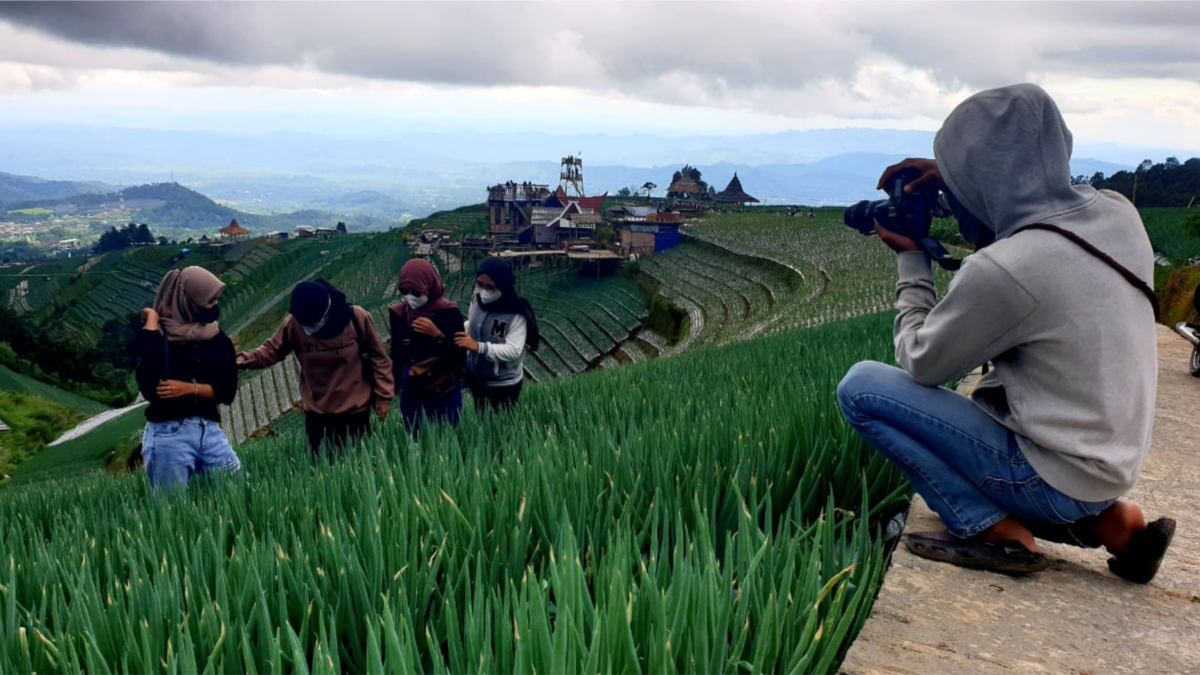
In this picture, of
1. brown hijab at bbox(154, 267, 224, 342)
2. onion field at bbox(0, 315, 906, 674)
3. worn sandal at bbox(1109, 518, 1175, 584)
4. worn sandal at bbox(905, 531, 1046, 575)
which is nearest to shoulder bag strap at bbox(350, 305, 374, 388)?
brown hijab at bbox(154, 267, 224, 342)

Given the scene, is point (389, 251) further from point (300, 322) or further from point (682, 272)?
point (300, 322)

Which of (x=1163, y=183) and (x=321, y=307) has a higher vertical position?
(x=1163, y=183)

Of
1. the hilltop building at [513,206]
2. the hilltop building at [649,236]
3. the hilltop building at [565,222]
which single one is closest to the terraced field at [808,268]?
the hilltop building at [649,236]

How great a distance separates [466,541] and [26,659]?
0.95 meters

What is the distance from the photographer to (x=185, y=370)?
12.9ft

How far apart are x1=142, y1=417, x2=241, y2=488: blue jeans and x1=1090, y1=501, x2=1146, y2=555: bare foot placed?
3615 mm

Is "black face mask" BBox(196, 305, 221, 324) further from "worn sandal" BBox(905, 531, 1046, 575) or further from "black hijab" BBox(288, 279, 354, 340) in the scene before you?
"worn sandal" BBox(905, 531, 1046, 575)

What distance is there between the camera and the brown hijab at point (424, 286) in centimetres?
451

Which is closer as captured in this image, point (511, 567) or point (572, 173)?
point (511, 567)

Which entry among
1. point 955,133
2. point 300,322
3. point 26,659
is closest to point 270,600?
point 26,659

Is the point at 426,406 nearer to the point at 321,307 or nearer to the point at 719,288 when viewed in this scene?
the point at 321,307

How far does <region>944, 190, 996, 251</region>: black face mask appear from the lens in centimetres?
205

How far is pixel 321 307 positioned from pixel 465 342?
81 centimetres

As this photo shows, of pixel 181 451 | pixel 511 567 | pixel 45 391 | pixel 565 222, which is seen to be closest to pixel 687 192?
pixel 565 222
